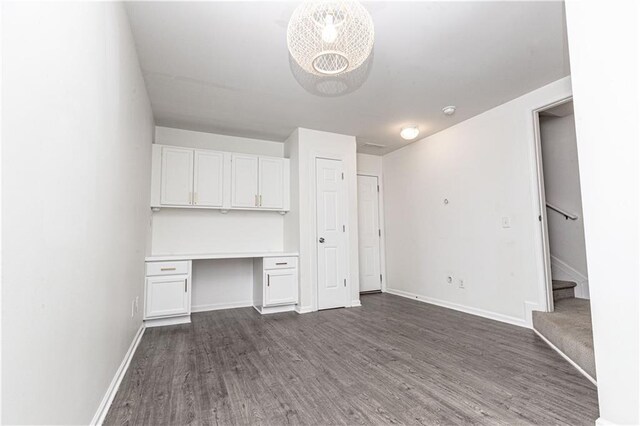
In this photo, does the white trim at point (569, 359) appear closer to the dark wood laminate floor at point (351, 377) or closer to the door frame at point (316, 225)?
the dark wood laminate floor at point (351, 377)

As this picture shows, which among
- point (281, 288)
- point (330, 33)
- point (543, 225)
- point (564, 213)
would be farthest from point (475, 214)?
point (330, 33)

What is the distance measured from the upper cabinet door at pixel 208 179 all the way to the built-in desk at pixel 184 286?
0.75 m

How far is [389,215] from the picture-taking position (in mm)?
5312

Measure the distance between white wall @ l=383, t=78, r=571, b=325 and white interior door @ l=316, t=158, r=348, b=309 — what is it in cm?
126

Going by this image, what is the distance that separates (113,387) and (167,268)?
65.0 inches

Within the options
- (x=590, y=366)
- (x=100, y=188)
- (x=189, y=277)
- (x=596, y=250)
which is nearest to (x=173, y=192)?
(x=189, y=277)

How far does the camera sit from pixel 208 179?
391 cm

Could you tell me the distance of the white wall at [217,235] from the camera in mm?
3979

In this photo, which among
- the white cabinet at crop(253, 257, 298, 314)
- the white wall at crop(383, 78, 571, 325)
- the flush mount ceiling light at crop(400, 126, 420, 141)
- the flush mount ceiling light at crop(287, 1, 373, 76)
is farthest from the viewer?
the flush mount ceiling light at crop(400, 126, 420, 141)

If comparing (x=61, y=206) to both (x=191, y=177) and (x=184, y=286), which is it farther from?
(x=191, y=177)

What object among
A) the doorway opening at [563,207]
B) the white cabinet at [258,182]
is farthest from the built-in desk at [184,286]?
the doorway opening at [563,207]

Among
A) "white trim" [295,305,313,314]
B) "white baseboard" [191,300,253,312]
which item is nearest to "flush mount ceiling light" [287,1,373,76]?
"white trim" [295,305,313,314]

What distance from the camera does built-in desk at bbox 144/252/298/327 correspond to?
10.8ft

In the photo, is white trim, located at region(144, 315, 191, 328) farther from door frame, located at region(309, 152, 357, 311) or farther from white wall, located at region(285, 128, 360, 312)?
door frame, located at region(309, 152, 357, 311)
